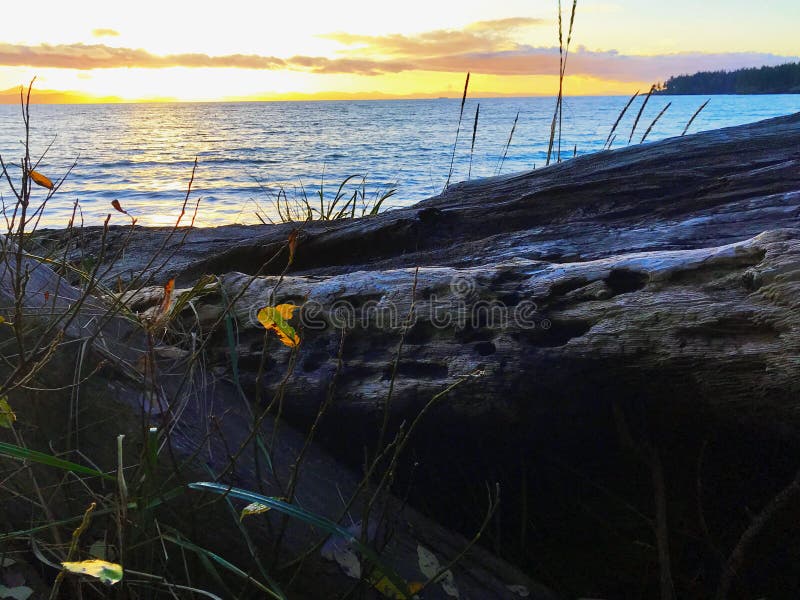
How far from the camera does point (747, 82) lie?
93.9 metres

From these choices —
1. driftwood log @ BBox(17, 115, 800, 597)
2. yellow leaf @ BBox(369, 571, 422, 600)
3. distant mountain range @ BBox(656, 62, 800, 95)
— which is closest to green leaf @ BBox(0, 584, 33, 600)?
driftwood log @ BBox(17, 115, 800, 597)

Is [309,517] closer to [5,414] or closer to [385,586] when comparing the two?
[385,586]

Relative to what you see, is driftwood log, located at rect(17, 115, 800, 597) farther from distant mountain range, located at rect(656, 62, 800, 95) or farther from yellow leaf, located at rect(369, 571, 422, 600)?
distant mountain range, located at rect(656, 62, 800, 95)

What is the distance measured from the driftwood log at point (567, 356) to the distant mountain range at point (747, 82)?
286 feet

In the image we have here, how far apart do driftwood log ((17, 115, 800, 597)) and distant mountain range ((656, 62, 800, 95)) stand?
3436 inches

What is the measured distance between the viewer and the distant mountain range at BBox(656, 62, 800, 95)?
277ft

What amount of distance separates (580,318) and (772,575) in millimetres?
897

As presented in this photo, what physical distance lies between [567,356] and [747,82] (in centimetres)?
11286

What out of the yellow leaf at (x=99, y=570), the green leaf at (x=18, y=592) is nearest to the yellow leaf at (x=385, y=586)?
the green leaf at (x=18, y=592)

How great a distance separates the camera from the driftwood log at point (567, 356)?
1.45 m

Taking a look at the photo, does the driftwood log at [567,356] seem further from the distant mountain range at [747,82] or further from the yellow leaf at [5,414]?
the distant mountain range at [747,82]

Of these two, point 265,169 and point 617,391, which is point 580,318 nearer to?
point 617,391

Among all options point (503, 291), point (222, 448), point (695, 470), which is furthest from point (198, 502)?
point (695, 470)

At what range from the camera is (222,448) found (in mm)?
1727
